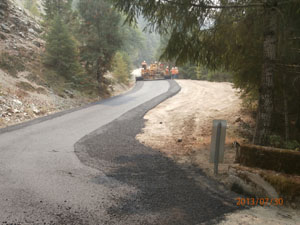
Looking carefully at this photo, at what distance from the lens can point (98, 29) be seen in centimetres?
2006

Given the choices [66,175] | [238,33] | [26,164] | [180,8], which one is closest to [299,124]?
[238,33]

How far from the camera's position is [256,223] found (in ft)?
11.6

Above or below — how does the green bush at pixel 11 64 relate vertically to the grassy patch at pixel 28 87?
above

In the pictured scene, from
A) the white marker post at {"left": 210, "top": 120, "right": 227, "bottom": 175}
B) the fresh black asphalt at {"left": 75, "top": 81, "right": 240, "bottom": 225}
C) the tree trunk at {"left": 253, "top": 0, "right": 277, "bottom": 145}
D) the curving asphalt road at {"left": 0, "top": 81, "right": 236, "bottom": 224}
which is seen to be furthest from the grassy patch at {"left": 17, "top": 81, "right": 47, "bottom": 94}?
the tree trunk at {"left": 253, "top": 0, "right": 277, "bottom": 145}

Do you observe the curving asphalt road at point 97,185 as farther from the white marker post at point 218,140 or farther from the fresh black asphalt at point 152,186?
the white marker post at point 218,140

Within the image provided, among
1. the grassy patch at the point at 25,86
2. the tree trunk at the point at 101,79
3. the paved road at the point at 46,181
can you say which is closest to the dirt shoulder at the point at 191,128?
the paved road at the point at 46,181

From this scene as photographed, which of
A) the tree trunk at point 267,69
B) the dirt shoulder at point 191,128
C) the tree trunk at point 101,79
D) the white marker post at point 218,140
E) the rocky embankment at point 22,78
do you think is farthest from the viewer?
the tree trunk at point 101,79

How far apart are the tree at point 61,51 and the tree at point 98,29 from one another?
2152mm

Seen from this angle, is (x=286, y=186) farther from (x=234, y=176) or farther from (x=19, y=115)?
(x=19, y=115)

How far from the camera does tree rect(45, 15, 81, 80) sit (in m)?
17.1

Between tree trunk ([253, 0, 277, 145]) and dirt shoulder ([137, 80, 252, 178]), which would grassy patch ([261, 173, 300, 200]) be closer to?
dirt shoulder ([137, 80, 252, 178])

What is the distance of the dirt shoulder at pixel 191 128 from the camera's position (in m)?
6.87
